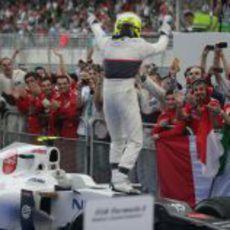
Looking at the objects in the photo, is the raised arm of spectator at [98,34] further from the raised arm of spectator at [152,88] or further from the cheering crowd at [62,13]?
the cheering crowd at [62,13]

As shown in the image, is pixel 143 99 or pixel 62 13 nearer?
pixel 143 99

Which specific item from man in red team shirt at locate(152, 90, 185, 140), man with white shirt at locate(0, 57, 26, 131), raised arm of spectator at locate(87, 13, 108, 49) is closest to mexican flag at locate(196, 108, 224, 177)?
man in red team shirt at locate(152, 90, 185, 140)

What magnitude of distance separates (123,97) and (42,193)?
1.75 m

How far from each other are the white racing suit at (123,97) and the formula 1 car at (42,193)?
3.87 ft

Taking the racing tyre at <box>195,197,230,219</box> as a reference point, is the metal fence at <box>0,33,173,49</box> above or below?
above

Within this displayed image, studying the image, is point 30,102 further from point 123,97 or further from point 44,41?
point 44,41

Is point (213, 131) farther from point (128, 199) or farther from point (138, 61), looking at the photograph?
point (128, 199)

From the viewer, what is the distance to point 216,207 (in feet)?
20.9

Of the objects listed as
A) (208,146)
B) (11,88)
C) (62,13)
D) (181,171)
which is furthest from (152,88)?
(62,13)

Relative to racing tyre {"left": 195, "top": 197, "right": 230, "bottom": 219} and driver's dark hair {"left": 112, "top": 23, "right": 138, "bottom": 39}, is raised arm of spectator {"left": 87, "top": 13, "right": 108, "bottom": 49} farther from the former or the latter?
racing tyre {"left": 195, "top": 197, "right": 230, "bottom": 219}

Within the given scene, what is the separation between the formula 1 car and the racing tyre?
13 mm

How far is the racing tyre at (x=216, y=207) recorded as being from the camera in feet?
20.6

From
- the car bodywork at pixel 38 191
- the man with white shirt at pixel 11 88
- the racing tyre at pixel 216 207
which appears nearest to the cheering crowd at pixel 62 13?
the man with white shirt at pixel 11 88

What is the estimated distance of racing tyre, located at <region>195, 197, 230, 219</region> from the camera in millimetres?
6273
